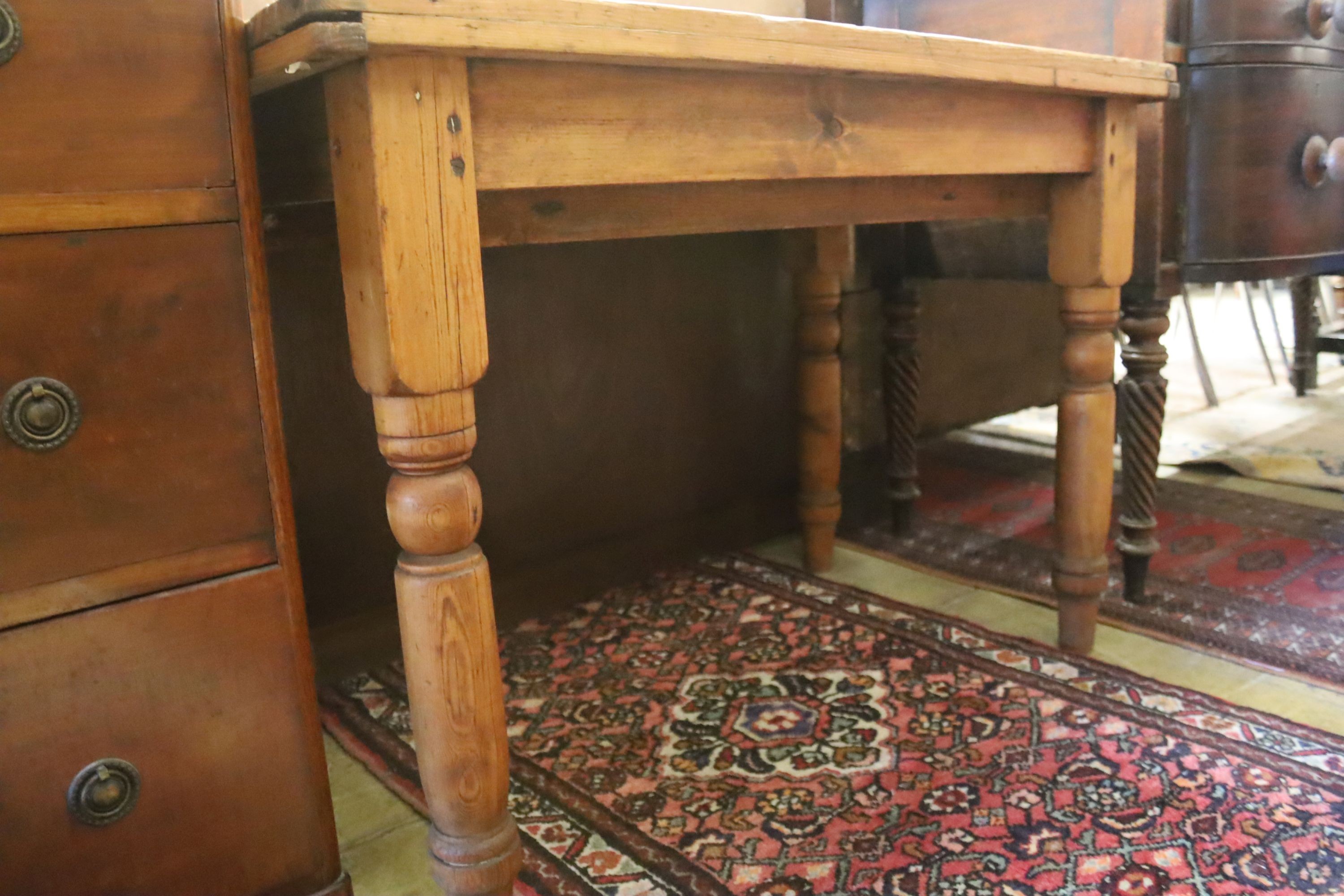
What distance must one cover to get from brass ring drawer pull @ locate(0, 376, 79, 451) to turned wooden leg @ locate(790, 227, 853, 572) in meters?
1.17

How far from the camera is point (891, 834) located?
1.10 meters

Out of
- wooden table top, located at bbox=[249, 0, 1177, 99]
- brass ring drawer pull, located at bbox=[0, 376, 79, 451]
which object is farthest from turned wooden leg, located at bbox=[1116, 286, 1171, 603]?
brass ring drawer pull, located at bbox=[0, 376, 79, 451]

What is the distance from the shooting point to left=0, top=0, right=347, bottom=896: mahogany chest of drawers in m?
0.78

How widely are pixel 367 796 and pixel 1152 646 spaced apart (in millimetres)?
1103

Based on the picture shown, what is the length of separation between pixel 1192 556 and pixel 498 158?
157cm

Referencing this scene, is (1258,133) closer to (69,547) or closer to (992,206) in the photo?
(992,206)

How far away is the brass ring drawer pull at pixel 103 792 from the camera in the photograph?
2.73 ft

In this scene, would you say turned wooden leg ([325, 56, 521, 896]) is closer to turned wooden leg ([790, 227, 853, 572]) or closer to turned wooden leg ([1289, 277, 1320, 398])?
turned wooden leg ([790, 227, 853, 572])

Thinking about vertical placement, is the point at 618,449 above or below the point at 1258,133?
below

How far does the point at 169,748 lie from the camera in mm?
872

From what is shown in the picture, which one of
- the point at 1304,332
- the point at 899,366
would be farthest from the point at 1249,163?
the point at 1304,332

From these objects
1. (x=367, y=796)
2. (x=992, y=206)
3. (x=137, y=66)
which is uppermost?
(x=137, y=66)

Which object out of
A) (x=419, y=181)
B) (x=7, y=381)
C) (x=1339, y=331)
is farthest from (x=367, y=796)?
(x=1339, y=331)

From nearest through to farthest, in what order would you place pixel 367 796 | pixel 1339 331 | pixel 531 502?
1. pixel 367 796
2. pixel 531 502
3. pixel 1339 331
